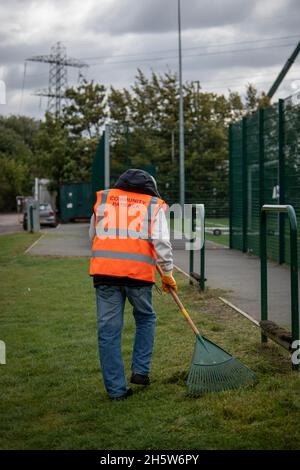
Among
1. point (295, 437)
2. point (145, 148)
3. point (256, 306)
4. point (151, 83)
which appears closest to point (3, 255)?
point (145, 148)

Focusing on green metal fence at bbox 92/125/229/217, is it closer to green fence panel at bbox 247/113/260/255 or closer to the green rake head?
green fence panel at bbox 247/113/260/255

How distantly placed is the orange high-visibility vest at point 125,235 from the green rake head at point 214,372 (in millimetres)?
710

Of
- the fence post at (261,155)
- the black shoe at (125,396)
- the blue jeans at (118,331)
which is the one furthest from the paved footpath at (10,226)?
the black shoe at (125,396)

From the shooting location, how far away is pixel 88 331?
838 centimetres

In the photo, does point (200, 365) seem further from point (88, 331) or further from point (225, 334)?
point (88, 331)

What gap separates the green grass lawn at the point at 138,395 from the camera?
480 cm

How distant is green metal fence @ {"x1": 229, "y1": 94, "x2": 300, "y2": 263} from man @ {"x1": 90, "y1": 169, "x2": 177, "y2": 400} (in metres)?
7.64

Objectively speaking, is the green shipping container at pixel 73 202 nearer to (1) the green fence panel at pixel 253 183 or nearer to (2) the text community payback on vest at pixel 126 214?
(1) the green fence panel at pixel 253 183

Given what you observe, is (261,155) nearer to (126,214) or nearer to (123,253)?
(126,214)

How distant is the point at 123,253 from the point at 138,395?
104cm

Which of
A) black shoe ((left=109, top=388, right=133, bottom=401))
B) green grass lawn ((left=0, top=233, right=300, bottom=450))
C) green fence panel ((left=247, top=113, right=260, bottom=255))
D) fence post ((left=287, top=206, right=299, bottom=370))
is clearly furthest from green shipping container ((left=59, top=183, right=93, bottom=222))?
black shoe ((left=109, top=388, right=133, bottom=401))

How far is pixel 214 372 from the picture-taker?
5980mm

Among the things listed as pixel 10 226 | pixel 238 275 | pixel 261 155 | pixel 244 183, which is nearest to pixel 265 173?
pixel 261 155

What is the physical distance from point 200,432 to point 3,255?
15.0m
